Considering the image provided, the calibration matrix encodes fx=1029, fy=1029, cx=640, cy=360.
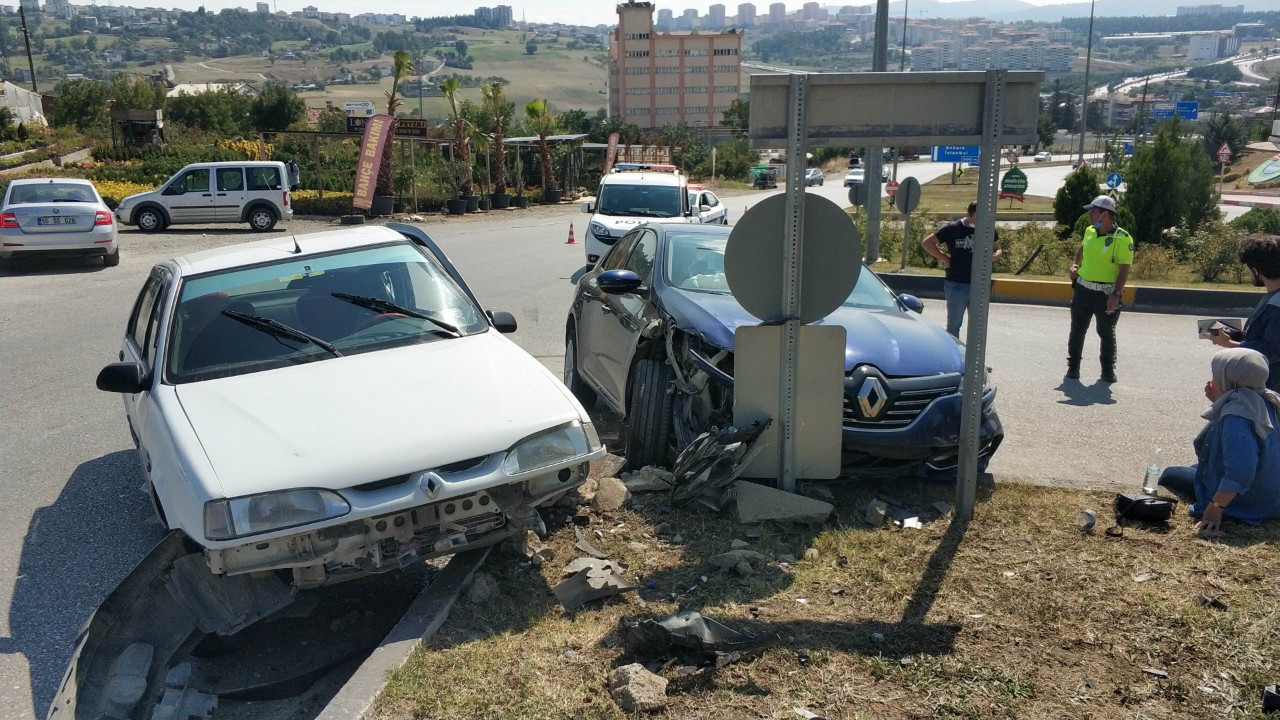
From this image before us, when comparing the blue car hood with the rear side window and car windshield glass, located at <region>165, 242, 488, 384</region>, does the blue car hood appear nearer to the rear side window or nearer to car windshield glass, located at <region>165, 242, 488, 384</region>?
car windshield glass, located at <region>165, 242, 488, 384</region>

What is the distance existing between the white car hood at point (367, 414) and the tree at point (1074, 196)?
21.9 m

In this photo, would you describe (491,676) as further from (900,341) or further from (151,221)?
(151,221)

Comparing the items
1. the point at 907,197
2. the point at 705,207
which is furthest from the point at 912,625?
the point at 705,207

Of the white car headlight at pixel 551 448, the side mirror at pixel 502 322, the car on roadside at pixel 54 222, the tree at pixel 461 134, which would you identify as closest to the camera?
the white car headlight at pixel 551 448

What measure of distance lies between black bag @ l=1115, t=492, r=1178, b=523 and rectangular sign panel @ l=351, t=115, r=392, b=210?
85.5 ft

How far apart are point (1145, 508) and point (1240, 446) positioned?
0.57 m

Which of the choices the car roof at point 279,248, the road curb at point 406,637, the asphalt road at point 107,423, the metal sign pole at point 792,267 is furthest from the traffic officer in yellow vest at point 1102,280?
the road curb at point 406,637

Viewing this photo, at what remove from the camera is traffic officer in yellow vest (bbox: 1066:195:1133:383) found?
9133 mm

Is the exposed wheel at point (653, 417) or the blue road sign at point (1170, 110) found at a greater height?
the blue road sign at point (1170, 110)

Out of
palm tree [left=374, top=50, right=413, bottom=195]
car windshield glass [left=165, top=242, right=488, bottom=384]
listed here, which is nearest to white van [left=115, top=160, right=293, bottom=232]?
palm tree [left=374, top=50, right=413, bottom=195]

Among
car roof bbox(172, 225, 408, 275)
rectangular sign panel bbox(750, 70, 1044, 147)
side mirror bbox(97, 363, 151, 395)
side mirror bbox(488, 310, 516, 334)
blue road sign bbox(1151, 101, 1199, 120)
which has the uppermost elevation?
blue road sign bbox(1151, 101, 1199, 120)

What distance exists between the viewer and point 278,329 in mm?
5324

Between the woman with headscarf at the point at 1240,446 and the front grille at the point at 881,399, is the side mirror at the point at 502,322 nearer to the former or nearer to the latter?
the front grille at the point at 881,399

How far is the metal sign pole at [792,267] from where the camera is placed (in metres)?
5.24
